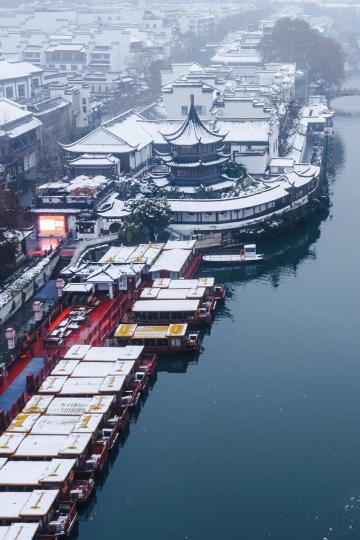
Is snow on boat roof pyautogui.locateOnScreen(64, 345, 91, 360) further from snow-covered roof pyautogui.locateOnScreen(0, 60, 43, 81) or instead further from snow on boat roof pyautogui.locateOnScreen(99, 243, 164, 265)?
snow-covered roof pyautogui.locateOnScreen(0, 60, 43, 81)

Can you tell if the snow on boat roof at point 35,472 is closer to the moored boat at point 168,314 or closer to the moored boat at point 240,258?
the moored boat at point 168,314

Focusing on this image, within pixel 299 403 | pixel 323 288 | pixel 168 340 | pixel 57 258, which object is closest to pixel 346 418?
pixel 299 403

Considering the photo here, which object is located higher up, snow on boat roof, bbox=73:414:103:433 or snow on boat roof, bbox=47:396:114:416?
snow on boat roof, bbox=73:414:103:433

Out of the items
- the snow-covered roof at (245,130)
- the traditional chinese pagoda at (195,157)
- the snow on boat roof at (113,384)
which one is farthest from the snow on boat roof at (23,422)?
the snow-covered roof at (245,130)

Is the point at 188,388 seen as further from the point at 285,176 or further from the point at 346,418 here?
the point at 285,176

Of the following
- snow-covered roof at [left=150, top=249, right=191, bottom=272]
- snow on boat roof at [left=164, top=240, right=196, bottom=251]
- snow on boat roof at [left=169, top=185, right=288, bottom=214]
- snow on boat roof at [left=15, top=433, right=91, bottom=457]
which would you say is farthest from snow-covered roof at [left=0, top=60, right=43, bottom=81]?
snow on boat roof at [left=15, top=433, right=91, bottom=457]

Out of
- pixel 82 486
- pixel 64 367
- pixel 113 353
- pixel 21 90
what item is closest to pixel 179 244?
pixel 113 353

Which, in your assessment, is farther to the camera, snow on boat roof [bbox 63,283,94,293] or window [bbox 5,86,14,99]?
window [bbox 5,86,14,99]
